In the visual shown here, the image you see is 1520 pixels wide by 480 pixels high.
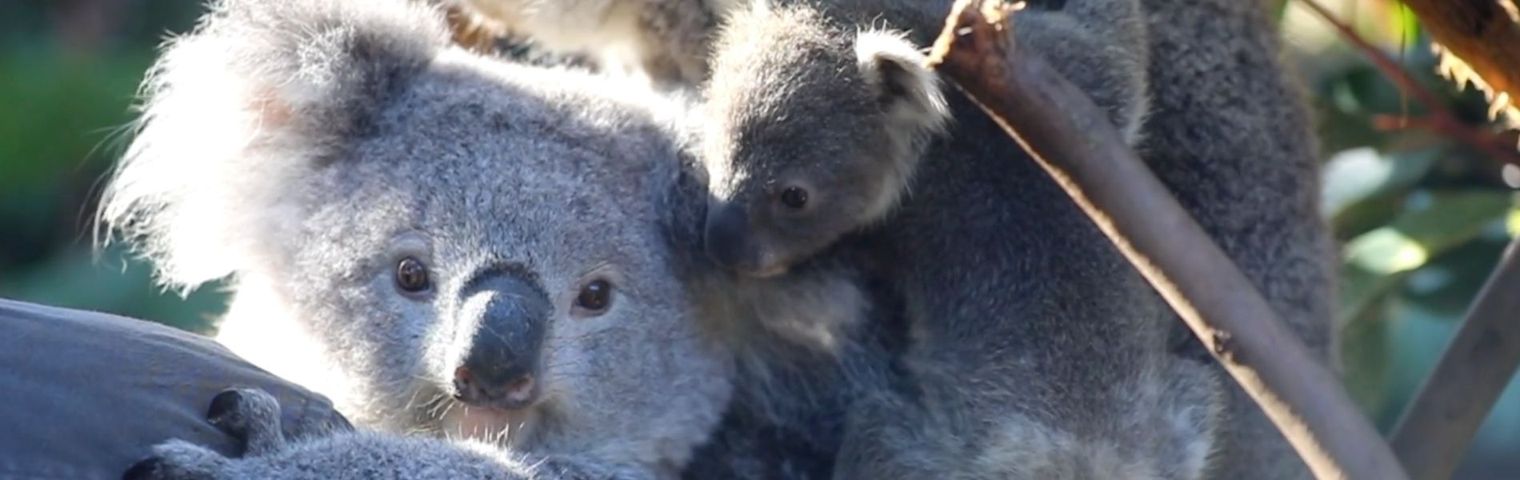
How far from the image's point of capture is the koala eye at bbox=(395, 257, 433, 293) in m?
1.84

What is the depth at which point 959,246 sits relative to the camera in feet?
6.77

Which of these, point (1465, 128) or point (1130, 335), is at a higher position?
point (1465, 128)

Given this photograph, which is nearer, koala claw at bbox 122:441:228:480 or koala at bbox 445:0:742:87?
koala claw at bbox 122:441:228:480

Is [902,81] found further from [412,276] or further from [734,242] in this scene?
[412,276]

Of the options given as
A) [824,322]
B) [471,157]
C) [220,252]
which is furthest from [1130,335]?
[220,252]

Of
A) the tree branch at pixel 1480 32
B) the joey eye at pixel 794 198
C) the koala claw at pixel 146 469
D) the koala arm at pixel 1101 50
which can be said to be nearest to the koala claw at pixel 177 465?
the koala claw at pixel 146 469

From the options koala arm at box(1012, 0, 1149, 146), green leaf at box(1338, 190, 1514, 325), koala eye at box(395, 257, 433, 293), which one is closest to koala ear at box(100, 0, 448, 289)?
koala eye at box(395, 257, 433, 293)

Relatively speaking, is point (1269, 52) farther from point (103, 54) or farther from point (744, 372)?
point (103, 54)

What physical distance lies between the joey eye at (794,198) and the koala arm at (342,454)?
38 cm

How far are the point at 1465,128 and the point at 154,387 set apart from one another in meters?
1.37

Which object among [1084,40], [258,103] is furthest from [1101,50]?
[258,103]

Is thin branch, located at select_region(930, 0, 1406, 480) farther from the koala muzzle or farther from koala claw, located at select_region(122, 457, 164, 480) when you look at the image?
koala claw, located at select_region(122, 457, 164, 480)

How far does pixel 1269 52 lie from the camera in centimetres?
232

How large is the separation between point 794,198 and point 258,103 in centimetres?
51
